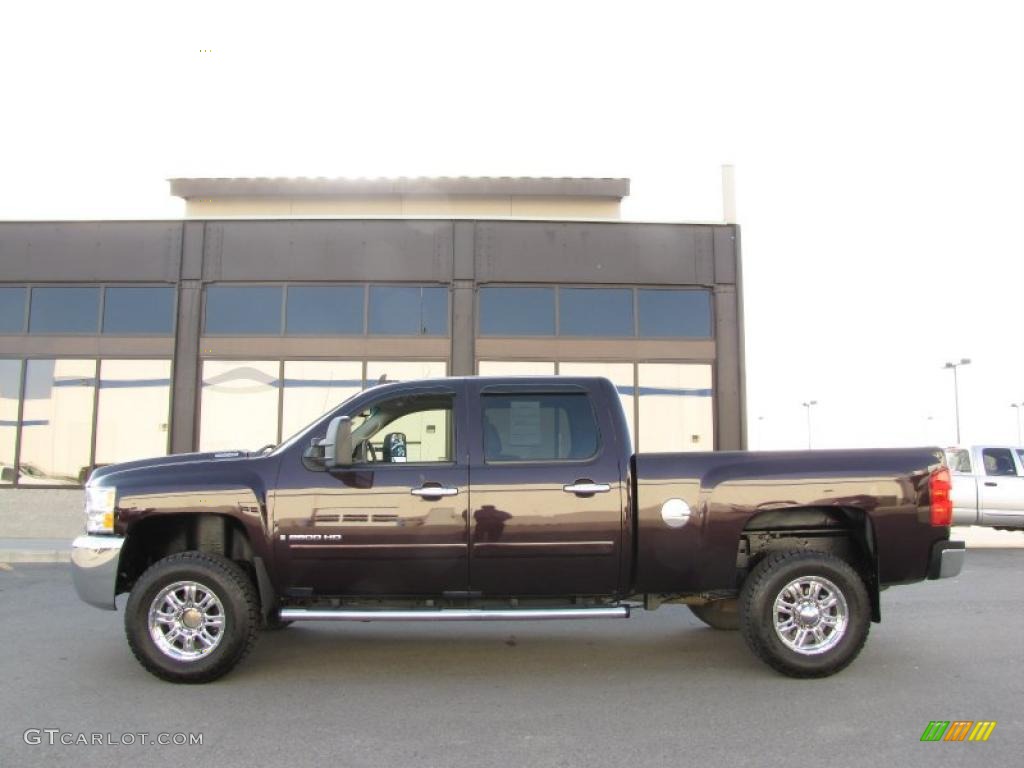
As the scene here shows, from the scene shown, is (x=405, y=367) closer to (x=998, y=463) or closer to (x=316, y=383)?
(x=316, y=383)

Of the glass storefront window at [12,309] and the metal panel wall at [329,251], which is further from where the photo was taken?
the glass storefront window at [12,309]

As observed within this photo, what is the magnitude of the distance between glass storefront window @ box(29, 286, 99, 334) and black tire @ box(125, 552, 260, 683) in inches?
521

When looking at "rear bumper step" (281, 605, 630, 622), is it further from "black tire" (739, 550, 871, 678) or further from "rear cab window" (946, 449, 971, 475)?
"rear cab window" (946, 449, 971, 475)

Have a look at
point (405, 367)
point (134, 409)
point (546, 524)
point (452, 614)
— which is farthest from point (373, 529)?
point (134, 409)

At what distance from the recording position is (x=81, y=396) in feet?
54.1

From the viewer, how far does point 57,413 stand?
16516mm

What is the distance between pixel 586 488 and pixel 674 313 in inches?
479

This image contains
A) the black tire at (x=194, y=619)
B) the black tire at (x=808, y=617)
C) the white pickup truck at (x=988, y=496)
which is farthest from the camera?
the white pickup truck at (x=988, y=496)

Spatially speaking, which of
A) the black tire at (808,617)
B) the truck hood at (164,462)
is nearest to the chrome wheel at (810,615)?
the black tire at (808,617)

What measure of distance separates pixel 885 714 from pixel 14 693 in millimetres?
5186

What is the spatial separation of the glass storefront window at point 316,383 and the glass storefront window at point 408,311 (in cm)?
97

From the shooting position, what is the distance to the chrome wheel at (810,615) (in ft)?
17.1

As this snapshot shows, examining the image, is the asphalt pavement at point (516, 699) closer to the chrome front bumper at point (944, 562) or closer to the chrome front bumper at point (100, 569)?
the chrome front bumper at point (100, 569)

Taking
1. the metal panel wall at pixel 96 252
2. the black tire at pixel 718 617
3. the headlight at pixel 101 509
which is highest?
the metal panel wall at pixel 96 252
